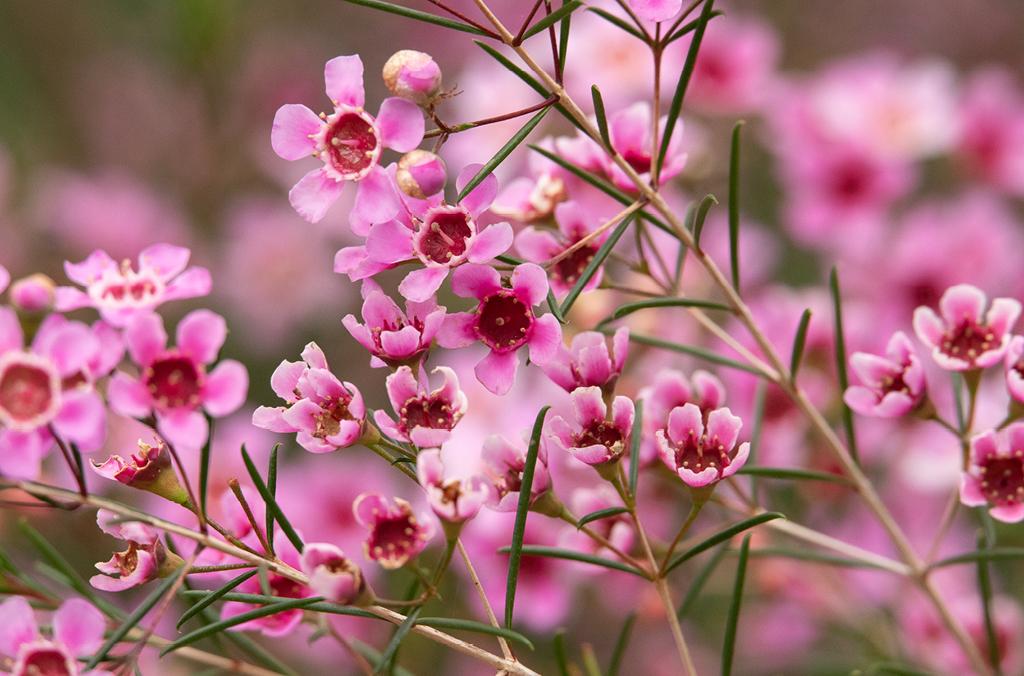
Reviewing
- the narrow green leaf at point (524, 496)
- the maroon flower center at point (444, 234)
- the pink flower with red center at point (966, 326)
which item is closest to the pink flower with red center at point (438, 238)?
the maroon flower center at point (444, 234)

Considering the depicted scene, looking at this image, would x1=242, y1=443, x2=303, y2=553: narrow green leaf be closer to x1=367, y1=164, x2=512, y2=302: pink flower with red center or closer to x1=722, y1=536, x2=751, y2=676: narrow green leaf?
x1=367, y1=164, x2=512, y2=302: pink flower with red center

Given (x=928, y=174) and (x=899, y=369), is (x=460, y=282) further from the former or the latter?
(x=928, y=174)

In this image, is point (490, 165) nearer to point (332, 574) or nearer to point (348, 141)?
point (348, 141)

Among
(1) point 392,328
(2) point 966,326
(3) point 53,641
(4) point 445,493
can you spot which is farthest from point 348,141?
(2) point 966,326

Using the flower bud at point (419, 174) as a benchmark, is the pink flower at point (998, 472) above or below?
below

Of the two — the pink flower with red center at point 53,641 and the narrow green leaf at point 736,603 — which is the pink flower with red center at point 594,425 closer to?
the narrow green leaf at point 736,603

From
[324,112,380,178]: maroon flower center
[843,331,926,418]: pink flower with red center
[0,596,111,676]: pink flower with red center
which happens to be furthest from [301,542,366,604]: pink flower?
[843,331,926,418]: pink flower with red center
